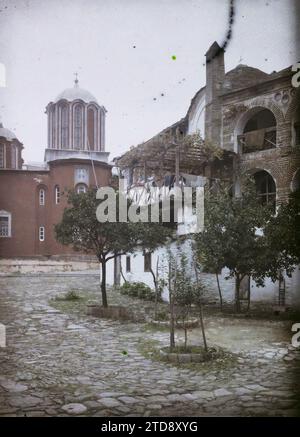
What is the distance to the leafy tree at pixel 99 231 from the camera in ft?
37.0

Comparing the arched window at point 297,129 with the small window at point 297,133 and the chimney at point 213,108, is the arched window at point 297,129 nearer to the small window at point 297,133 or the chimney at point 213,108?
the small window at point 297,133

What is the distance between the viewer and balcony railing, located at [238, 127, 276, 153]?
9027 mm

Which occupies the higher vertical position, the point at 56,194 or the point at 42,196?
the point at 56,194

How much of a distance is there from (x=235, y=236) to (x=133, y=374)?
216 inches

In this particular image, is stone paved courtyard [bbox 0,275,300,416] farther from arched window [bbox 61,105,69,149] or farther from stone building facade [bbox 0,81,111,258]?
arched window [bbox 61,105,69,149]

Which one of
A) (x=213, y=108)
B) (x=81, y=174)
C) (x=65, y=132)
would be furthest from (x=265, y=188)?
(x=81, y=174)

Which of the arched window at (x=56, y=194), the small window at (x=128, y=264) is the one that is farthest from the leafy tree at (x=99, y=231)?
the arched window at (x=56, y=194)

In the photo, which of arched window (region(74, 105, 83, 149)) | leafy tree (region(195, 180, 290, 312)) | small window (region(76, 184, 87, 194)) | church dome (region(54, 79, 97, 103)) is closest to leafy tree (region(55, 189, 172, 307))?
small window (region(76, 184, 87, 194))

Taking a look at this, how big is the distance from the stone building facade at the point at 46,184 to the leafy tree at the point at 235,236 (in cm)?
767

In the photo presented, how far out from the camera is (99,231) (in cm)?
1145

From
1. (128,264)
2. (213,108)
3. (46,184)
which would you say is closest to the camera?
(213,108)

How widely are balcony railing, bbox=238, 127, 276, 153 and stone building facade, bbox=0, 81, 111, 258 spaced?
313 inches

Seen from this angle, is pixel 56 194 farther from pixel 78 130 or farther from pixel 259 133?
pixel 259 133
